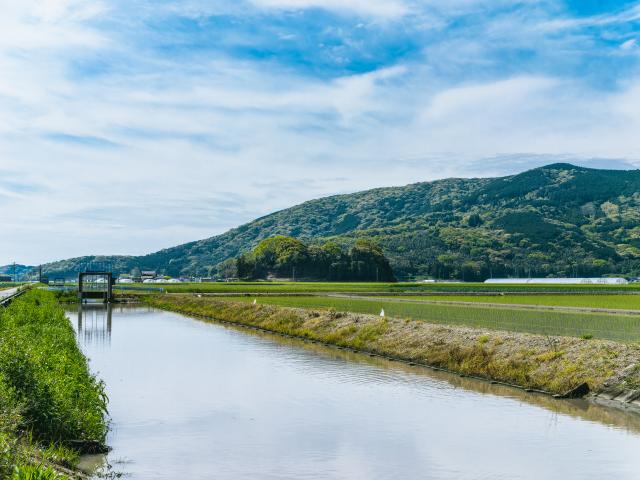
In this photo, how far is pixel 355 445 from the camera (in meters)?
16.5

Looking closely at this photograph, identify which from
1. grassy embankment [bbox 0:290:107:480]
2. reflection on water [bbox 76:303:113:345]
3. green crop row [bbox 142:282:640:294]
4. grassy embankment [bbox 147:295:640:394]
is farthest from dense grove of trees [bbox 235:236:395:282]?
grassy embankment [bbox 0:290:107:480]

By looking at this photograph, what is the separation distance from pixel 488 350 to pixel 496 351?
417mm

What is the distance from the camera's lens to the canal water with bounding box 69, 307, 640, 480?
581 inches

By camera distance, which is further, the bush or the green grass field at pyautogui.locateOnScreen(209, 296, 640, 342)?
the green grass field at pyautogui.locateOnScreen(209, 296, 640, 342)

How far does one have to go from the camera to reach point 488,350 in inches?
1120

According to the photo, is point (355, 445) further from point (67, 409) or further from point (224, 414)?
point (67, 409)

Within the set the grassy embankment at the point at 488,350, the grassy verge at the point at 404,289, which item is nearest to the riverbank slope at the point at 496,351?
the grassy embankment at the point at 488,350

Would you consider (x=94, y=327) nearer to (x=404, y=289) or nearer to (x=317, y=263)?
(x=404, y=289)

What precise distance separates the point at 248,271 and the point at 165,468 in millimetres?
173945


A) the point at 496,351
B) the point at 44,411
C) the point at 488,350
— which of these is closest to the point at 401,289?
the point at 488,350

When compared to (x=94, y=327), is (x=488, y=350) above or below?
above

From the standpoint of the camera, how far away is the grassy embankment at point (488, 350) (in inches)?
932

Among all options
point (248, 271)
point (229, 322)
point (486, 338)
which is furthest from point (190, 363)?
point (248, 271)

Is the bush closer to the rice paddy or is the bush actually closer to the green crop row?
the rice paddy
